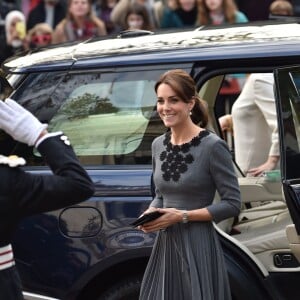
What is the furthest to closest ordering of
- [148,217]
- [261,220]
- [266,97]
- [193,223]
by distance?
[266,97], [261,220], [193,223], [148,217]

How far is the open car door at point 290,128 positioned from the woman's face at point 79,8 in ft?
21.7

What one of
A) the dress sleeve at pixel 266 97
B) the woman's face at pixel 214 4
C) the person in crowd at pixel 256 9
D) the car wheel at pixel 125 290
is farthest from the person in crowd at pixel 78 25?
the car wheel at pixel 125 290

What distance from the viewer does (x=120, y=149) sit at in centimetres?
491

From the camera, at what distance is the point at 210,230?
441 cm

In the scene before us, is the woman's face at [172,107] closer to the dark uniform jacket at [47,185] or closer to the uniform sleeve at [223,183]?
the uniform sleeve at [223,183]

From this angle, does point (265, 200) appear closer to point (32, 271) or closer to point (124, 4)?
point (32, 271)

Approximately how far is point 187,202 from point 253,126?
6.19 ft

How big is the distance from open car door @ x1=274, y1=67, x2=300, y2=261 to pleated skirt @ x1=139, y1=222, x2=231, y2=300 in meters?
0.37

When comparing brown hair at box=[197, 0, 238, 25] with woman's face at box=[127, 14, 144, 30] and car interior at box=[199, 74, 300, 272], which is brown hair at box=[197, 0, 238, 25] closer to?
woman's face at box=[127, 14, 144, 30]

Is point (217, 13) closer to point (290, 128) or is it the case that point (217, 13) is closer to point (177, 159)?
point (290, 128)

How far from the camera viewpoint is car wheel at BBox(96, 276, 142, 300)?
15.8 feet

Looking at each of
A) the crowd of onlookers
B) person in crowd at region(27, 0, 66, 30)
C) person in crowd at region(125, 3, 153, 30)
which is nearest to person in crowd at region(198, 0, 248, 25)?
the crowd of onlookers

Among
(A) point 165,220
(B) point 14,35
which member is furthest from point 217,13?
(A) point 165,220

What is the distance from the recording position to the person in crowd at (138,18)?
10086 mm
